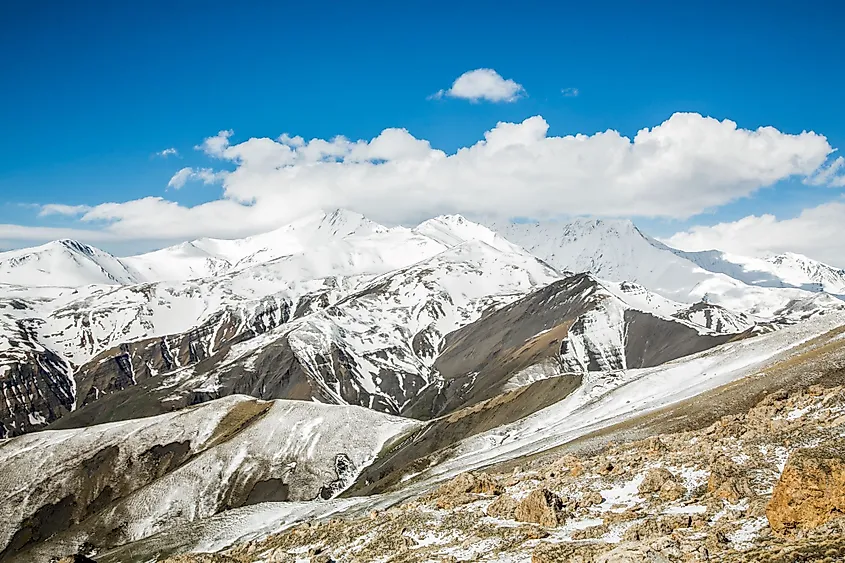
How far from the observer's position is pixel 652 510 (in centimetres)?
3028

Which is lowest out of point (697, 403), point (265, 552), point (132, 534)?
point (132, 534)

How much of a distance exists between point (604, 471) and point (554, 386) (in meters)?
133

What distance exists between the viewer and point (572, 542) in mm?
27688

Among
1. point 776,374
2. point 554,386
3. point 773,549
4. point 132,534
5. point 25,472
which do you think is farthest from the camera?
point 554,386

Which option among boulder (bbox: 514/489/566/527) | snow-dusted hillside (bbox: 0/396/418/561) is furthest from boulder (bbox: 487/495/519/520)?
snow-dusted hillside (bbox: 0/396/418/561)

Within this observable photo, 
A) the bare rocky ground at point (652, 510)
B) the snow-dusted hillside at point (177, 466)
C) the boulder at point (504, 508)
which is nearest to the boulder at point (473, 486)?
the bare rocky ground at point (652, 510)

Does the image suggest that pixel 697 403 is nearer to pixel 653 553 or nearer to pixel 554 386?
pixel 653 553

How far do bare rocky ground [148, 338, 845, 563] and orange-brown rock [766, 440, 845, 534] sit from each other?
35 mm

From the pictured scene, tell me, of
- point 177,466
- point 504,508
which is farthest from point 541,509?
point 177,466

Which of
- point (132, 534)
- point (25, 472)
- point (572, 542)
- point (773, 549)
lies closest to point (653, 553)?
point (773, 549)

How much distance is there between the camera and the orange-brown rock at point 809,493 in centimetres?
2128

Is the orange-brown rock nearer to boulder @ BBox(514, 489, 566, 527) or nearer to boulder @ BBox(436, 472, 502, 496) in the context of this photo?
boulder @ BBox(514, 489, 566, 527)

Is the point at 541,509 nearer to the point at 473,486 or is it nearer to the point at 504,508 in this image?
the point at 504,508

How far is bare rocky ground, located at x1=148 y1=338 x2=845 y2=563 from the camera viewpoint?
856 inches
